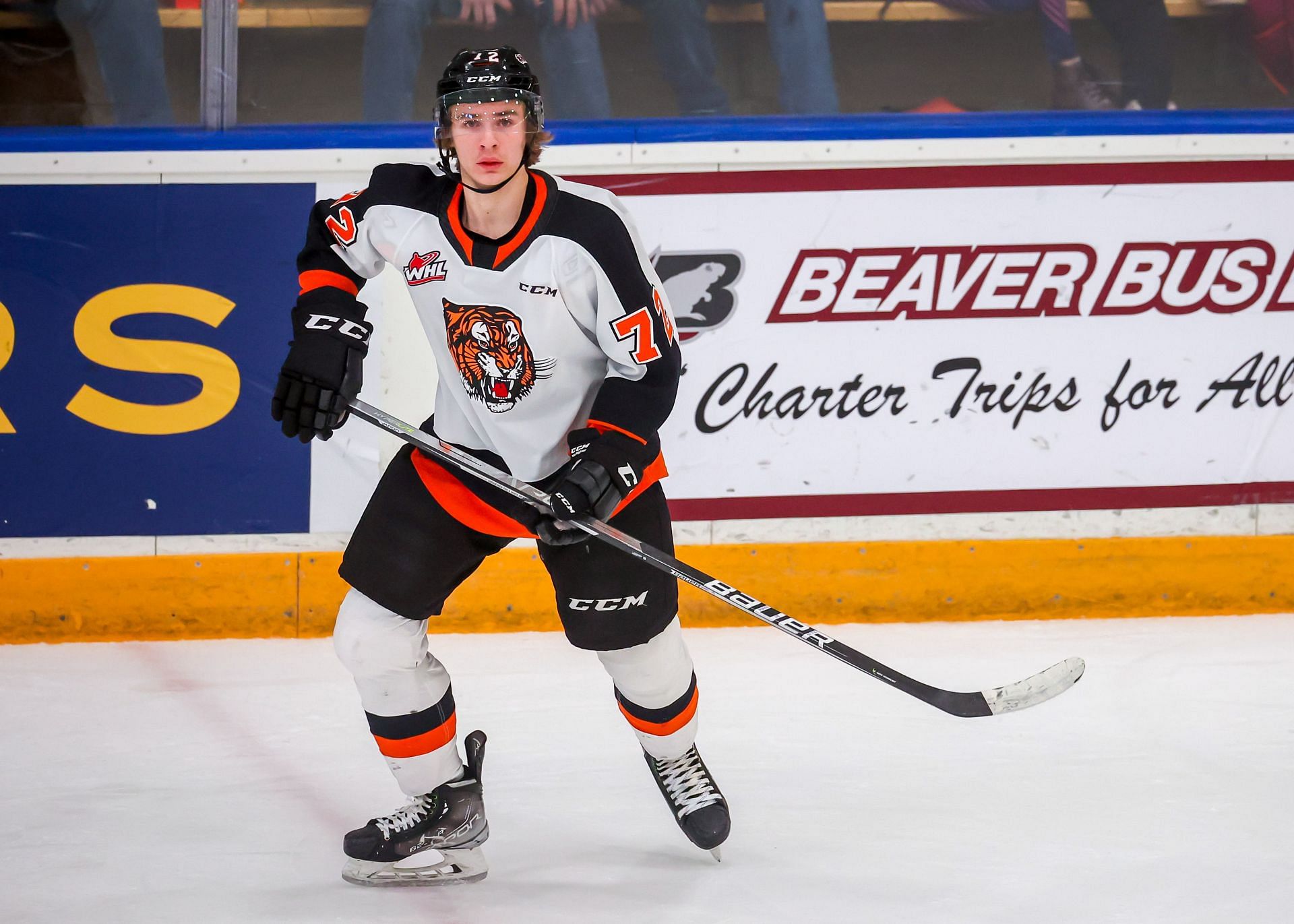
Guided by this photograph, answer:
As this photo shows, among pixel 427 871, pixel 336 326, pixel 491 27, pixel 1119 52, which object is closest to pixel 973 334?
pixel 1119 52

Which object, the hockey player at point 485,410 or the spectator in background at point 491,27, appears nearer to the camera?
the hockey player at point 485,410

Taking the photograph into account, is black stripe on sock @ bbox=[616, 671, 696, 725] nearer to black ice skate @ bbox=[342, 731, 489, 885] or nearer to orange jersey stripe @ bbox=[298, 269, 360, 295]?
black ice skate @ bbox=[342, 731, 489, 885]

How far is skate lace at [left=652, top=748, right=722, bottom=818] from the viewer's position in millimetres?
2008

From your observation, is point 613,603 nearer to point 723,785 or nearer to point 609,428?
point 609,428

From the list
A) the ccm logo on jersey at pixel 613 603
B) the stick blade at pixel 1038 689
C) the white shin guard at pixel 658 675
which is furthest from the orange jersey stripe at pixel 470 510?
the stick blade at pixel 1038 689

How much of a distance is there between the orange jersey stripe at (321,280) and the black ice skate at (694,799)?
0.85 m

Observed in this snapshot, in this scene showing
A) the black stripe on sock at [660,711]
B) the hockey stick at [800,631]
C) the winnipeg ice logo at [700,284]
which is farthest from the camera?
the winnipeg ice logo at [700,284]

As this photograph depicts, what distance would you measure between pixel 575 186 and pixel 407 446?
1.50 ft

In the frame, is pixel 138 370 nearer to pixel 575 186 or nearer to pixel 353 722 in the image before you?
pixel 353 722

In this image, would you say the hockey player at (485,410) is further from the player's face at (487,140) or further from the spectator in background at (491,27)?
the spectator in background at (491,27)

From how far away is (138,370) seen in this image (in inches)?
121

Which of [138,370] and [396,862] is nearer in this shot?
[396,862]

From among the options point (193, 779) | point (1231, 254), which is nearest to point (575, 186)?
point (193, 779)

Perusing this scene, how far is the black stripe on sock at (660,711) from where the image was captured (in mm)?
2018
